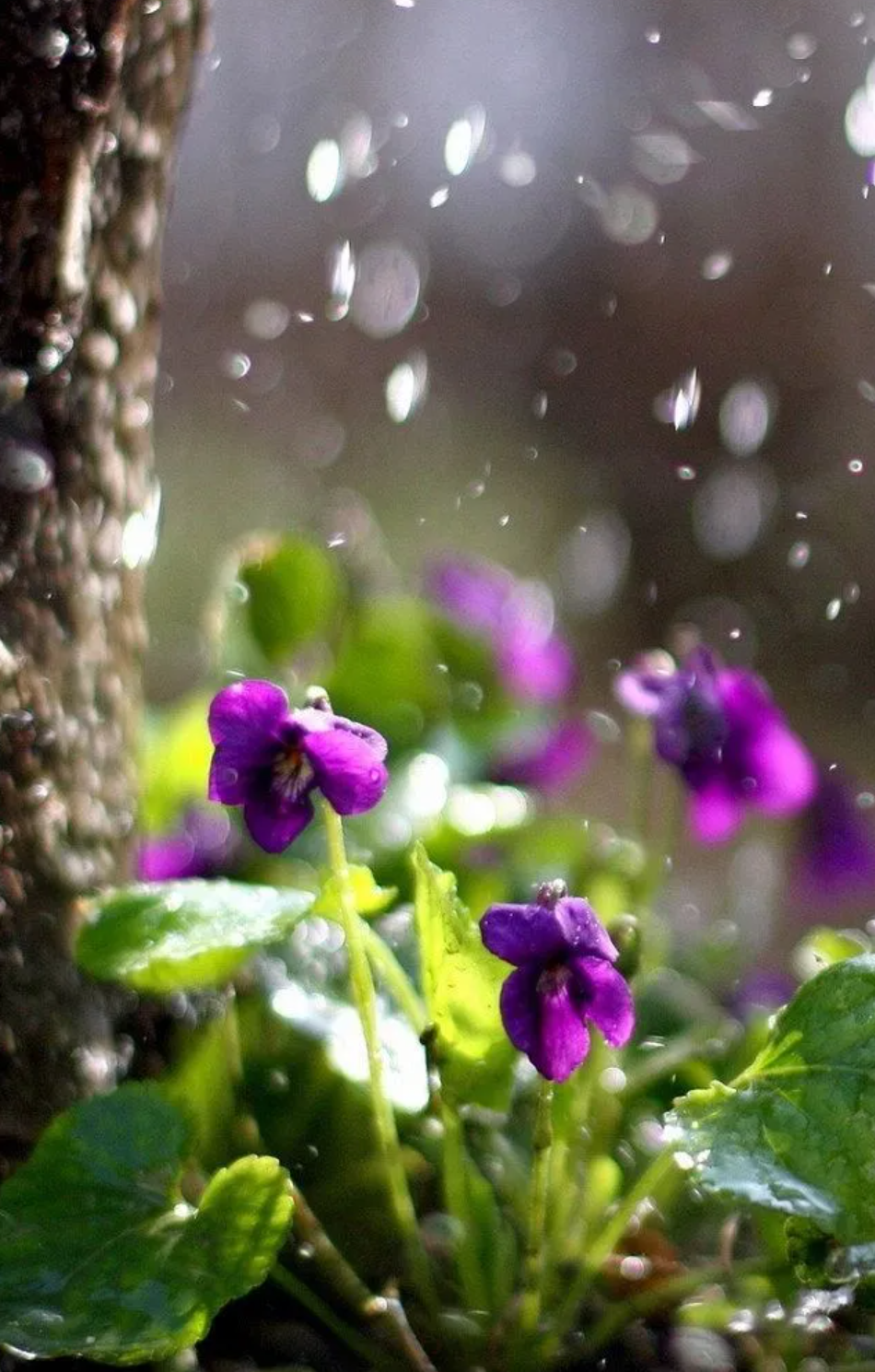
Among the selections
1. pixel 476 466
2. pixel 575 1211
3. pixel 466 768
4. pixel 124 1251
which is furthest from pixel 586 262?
pixel 124 1251

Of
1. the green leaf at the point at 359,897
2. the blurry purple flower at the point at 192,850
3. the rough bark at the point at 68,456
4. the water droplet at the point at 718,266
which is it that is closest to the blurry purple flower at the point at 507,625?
the blurry purple flower at the point at 192,850

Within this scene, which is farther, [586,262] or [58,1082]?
[586,262]

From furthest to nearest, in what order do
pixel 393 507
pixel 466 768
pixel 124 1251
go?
pixel 393 507
pixel 466 768
pixel 124 1251

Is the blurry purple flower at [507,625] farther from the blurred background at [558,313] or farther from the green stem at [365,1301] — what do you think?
the blurred background at [558,313]

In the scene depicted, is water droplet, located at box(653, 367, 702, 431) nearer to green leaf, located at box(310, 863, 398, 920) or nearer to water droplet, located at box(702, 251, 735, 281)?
water droplet, located at box(702, 251, 735, 281)

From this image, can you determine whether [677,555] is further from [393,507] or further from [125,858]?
[125,858]

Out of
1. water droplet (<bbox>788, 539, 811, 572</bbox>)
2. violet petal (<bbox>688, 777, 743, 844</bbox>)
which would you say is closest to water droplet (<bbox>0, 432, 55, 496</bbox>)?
violet petal (<bbox>688, 777, 743, 844</bbox>)
